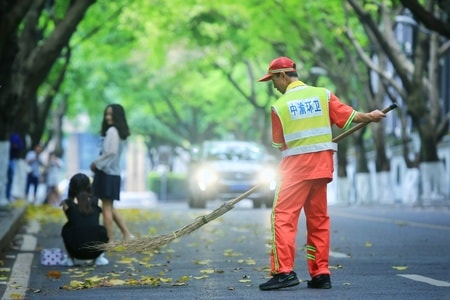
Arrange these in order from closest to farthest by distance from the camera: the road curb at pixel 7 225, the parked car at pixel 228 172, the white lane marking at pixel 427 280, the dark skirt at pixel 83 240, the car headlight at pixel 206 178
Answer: the white lane marking at pixel 427 280 < the dark skirt at pixel 83 240 < the road curb at pixel 7 225 < the parked car at pixel 228 172 < the car headlight at pixel 206 178

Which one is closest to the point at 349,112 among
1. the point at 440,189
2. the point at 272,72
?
the point at 272,72

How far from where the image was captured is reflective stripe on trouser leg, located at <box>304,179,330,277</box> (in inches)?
376

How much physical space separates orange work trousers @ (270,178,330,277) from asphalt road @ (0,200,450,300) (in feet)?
0.70

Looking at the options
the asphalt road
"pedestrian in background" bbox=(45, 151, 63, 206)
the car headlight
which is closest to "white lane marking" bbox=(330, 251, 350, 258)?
the asphalt road

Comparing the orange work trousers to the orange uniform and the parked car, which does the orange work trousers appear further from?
the parked car

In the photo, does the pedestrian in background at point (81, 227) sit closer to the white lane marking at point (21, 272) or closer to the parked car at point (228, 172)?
the white lane marking at point (21, 272)

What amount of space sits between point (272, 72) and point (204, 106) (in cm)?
5506

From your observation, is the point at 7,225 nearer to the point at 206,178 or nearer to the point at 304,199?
the point at 304,199

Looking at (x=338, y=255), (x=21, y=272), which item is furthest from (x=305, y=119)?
(x=338, y=255)

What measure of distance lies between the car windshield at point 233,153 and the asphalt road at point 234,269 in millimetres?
12961

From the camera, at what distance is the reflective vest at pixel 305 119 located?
954 centimetres

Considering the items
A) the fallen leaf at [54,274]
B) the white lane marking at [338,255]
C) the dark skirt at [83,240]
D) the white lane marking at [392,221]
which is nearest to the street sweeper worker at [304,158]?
the fallen leaf at [54,274]

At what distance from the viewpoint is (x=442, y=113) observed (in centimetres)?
4725

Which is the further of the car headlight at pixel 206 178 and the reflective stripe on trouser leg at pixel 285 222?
the car headlight at pixel 206 178
